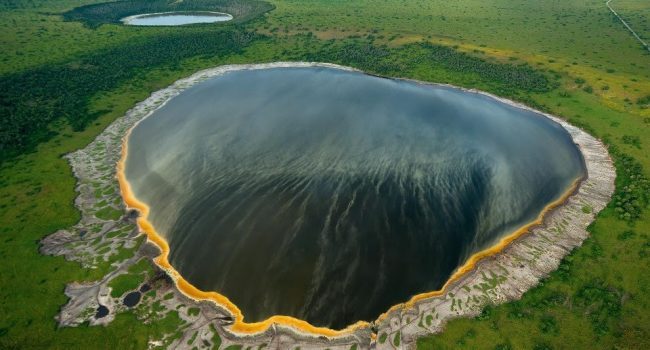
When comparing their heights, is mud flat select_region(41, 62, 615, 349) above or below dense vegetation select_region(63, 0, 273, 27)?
below

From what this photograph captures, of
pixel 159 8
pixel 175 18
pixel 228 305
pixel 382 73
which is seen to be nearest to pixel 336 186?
pixel 228 305

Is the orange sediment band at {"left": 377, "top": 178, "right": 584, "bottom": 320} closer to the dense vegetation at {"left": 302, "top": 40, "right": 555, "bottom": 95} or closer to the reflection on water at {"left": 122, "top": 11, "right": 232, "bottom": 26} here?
the dense vegetation at {"left": 302, "top": 40, "right": 555, "bottom": 95}

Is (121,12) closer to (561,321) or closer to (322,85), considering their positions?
(322,85)

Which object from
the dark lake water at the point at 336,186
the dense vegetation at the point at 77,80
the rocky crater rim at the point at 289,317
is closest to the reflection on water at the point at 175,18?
the dense vegetation at the point at 77,80

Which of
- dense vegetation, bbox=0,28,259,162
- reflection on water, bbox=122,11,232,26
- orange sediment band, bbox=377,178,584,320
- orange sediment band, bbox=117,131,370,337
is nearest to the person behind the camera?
orange sediment band, bbox=117,131,370,337

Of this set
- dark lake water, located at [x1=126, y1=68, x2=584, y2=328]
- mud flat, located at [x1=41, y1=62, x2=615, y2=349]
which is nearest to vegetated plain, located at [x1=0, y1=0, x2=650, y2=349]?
mud flat, located at [x1=41, y1=62, x2=615, y2=349]

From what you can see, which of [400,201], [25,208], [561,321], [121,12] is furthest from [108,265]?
[121,12]
